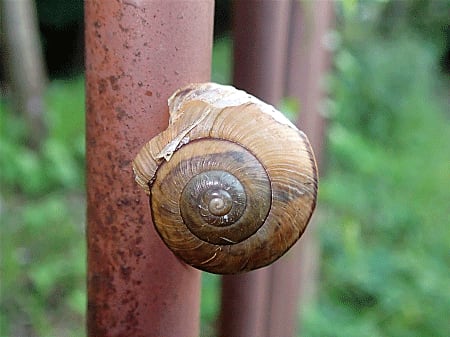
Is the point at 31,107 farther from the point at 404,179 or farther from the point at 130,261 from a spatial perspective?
the point at 130,261

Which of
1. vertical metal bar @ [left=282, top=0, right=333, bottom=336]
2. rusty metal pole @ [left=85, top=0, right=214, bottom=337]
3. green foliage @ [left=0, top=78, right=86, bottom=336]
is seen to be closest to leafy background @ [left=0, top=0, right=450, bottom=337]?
green foliage @ [left=0, top=78, right=86, bottom=336]

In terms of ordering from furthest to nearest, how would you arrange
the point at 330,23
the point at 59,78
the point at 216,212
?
the point at 59,78, the point at 330,23, the point at 216,212

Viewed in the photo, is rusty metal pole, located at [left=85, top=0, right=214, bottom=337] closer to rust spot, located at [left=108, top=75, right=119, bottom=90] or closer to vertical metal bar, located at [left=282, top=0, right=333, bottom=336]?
rust spot, located at [left=108, top=75, right=119, bottom=90]

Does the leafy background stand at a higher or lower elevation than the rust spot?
lower

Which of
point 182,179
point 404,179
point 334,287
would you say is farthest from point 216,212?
point 404,179

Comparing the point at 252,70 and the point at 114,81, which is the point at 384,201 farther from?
the point at 114,81

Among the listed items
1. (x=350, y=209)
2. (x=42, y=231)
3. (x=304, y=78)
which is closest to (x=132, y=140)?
(x=304, y=78)
